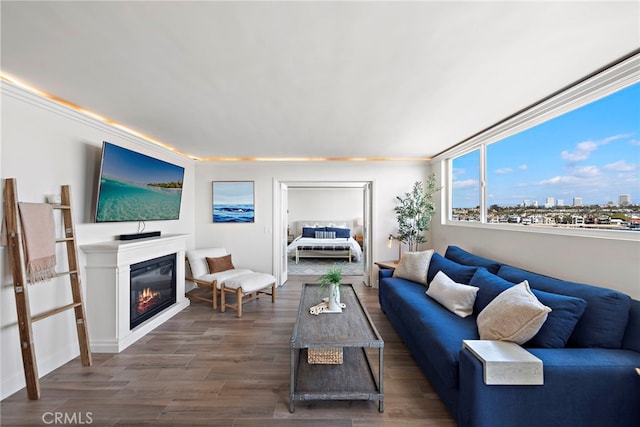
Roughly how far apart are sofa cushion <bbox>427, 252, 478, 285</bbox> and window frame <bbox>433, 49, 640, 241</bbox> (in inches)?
26.5

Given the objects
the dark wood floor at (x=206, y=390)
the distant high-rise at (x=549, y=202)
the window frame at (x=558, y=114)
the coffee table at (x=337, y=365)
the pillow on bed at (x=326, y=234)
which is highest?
the window frame at (x=558, y=114)

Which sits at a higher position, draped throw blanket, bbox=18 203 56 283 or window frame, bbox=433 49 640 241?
window frame, bbox=433 49 640 241

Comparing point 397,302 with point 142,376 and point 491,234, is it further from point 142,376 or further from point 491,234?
point 142,376

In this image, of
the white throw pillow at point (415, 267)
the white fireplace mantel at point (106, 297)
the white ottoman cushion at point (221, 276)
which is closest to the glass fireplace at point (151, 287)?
the white fireplace mantel at point (106, 297)

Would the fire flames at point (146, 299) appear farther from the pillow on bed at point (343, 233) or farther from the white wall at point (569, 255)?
the pillow on bed at point (343, 233)

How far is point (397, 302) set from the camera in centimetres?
288

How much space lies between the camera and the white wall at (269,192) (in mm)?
4848

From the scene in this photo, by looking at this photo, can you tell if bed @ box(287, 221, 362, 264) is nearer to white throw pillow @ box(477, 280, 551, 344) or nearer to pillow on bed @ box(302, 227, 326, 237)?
pillow on bed @ box(302, 227, 326, 237)

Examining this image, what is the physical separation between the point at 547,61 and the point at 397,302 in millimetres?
2405

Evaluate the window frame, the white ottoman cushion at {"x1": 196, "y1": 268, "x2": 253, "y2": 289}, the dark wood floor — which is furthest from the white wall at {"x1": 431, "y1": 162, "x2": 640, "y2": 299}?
the white ottoman cushion at {"x1": 196, "y1": 268, "x2": 253, "y2": 289}

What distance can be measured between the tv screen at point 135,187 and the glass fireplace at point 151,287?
2.01ft

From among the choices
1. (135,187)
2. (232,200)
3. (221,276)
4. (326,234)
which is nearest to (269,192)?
(232,200)

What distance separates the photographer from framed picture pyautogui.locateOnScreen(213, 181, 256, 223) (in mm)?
4887

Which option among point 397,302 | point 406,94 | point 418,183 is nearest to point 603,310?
point 397,302
